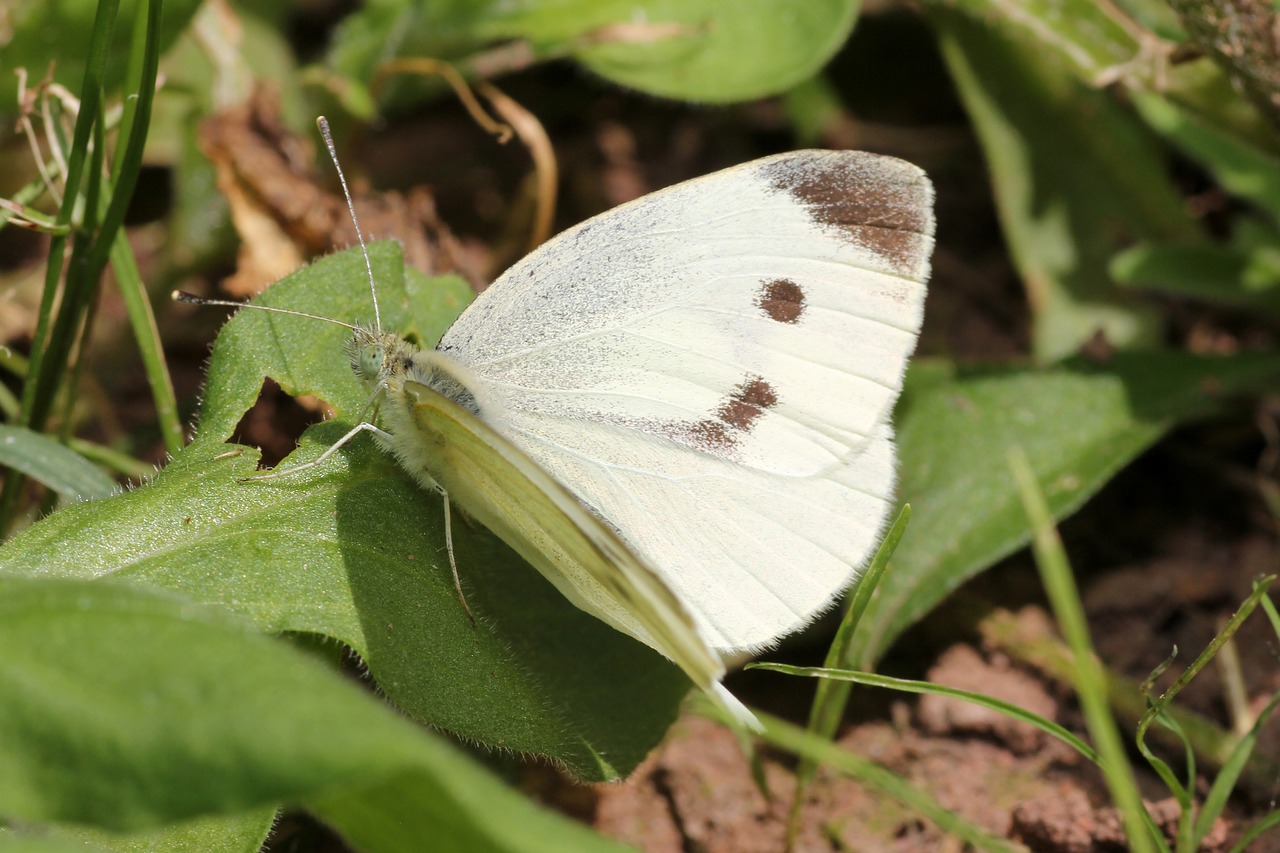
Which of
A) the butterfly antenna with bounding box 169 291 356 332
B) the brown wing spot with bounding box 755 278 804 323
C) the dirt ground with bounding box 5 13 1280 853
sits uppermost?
the brown wing spot with bounding box 755 278 804 323

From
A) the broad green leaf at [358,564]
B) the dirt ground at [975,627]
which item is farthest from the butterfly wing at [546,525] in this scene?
the dirt ground at [975,627]

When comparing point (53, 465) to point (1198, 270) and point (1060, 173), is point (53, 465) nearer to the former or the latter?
point (1198, 270)

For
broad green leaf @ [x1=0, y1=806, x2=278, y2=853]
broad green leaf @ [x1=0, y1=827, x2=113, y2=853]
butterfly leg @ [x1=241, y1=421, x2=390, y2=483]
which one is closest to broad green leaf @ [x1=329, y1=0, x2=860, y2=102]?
butterfly leg @ [x1=241, y1=421, x2=390, y2=483]

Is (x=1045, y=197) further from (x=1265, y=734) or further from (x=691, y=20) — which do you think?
(x=1265, y=734)

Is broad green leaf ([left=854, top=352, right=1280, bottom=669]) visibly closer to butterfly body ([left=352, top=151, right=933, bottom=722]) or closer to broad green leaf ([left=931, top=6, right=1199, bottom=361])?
broad green leaf ([left=931, top=6, right=1199, bottom=361])

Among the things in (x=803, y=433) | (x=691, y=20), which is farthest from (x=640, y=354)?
(x=691, y=20)

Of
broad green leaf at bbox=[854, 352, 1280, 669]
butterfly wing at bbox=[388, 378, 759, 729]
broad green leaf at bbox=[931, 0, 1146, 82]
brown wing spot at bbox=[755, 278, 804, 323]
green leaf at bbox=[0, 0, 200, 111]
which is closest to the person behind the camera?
butterfly wing at bbox=[388, 378, 759, 729]
